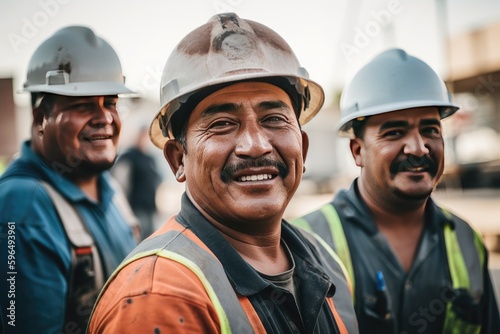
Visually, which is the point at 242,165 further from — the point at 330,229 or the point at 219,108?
the point at 330,229

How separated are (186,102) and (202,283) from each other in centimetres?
73

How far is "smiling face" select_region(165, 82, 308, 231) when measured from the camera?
1.89 metres

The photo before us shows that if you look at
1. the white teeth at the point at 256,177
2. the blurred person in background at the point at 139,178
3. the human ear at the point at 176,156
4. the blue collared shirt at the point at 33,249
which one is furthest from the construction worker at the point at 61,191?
the blurred person in background at the point at 139,178

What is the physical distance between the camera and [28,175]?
2770 mm

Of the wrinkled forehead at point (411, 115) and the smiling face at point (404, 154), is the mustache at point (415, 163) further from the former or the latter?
the wrinkled forehead at point (411, 115)

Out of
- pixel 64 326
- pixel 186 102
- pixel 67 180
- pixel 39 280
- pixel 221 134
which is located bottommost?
pixel 64 326

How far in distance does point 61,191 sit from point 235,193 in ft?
4.56

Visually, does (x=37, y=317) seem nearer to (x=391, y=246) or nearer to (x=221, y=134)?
(x=221, y=134)

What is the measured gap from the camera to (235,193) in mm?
1896

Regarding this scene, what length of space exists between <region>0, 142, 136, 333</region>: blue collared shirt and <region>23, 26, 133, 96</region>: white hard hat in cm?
43

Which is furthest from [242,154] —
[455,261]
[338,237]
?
[455,261]

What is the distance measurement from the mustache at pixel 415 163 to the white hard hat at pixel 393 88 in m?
0.29

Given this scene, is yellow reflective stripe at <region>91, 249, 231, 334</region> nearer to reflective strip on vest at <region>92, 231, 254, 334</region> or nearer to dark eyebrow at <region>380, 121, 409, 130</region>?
reflective strip on vest at <region>92, 231, 254, 334</region>

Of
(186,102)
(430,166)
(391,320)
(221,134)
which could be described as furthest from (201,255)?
(430,166)
